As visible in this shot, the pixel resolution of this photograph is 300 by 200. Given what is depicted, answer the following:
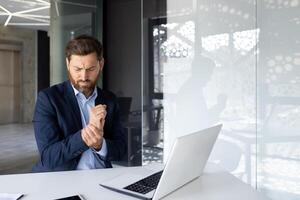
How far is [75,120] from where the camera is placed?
1.69 m

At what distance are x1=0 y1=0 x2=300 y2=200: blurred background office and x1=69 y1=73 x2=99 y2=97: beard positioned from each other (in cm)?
194

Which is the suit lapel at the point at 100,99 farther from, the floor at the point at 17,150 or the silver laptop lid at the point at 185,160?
the floor at the point at 17,150

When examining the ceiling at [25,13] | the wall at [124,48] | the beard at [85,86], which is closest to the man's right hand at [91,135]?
the beard at [85,86]

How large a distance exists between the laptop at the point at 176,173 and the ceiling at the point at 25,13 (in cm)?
622

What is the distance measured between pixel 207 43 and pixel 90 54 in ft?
6.69

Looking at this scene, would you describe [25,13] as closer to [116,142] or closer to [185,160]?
[116,142]

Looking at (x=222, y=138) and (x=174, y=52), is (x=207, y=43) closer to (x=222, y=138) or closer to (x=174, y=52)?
(x=174, y=52)

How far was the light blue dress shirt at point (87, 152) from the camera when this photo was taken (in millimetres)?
1709

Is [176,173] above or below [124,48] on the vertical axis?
below

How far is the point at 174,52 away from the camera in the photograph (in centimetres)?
373

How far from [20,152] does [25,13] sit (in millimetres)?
3688

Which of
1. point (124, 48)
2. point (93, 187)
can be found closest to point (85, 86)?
point (93, 187)

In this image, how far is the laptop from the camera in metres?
1.20

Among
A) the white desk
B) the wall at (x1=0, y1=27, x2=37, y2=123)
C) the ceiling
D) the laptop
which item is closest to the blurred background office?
the white desk
